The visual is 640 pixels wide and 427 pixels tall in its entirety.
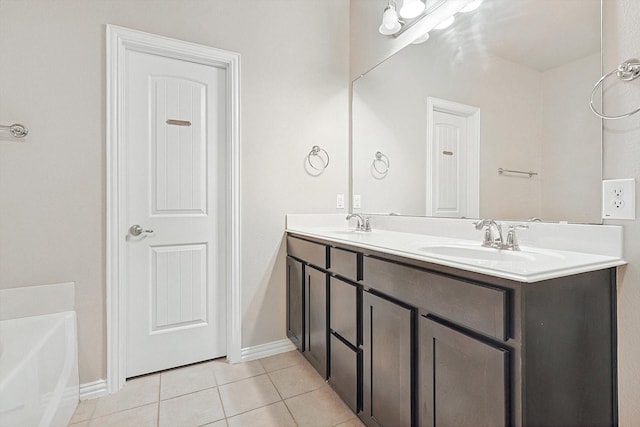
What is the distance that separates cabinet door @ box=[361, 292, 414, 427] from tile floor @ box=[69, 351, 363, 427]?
291 millimetres

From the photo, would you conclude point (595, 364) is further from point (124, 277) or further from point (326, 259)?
point (124, 277)

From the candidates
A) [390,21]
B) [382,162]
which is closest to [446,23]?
[390,21]

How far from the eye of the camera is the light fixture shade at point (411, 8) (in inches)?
70.9

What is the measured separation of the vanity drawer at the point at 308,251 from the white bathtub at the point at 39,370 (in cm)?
124

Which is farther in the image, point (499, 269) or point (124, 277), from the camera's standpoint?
point (124, 277)

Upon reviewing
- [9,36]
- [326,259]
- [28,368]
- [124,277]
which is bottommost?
[28,368]

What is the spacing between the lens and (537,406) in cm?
79

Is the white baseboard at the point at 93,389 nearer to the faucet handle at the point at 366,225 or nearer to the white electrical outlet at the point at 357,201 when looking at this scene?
the faucet handle at the point at 366,225

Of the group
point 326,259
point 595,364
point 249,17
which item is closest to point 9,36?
point 249,17

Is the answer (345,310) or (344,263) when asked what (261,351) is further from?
(344,263)

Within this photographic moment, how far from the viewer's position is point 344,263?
1.50 meters

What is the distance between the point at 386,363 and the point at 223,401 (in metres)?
0.96

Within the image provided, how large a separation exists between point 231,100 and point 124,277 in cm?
125

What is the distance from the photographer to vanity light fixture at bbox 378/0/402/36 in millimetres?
1940
